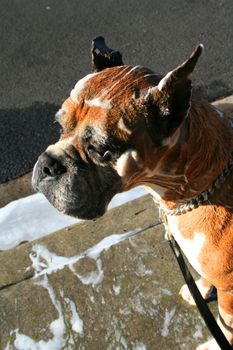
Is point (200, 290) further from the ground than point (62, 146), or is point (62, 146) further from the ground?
point (62, 146)

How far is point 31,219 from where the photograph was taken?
161 inches

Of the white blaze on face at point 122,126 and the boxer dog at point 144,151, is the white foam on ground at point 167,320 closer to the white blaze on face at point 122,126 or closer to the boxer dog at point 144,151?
the boxer dog at point 144,151

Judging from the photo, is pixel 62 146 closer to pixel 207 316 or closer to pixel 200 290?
pixel 207 316

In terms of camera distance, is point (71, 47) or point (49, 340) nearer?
point (49, 340)

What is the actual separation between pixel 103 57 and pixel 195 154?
66cm

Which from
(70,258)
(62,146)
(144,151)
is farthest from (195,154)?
(70,258)

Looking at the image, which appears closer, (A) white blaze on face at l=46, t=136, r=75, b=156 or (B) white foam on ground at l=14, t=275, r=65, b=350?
(A) white blaze on face at l=46, t=136, r=75, b=156

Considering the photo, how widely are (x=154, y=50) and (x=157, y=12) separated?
31.4 inches

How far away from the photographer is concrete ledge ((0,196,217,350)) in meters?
3.16

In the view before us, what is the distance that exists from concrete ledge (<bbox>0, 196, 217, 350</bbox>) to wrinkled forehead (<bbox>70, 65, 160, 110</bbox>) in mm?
1663

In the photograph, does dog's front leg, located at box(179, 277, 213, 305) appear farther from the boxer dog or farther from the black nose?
the black nose

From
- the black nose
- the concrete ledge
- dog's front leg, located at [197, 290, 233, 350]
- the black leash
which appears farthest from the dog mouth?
the concrete ledge

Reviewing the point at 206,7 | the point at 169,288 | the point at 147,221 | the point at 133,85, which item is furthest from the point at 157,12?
the point at 133,85

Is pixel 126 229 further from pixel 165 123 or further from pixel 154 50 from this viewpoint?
pixel 154 50
